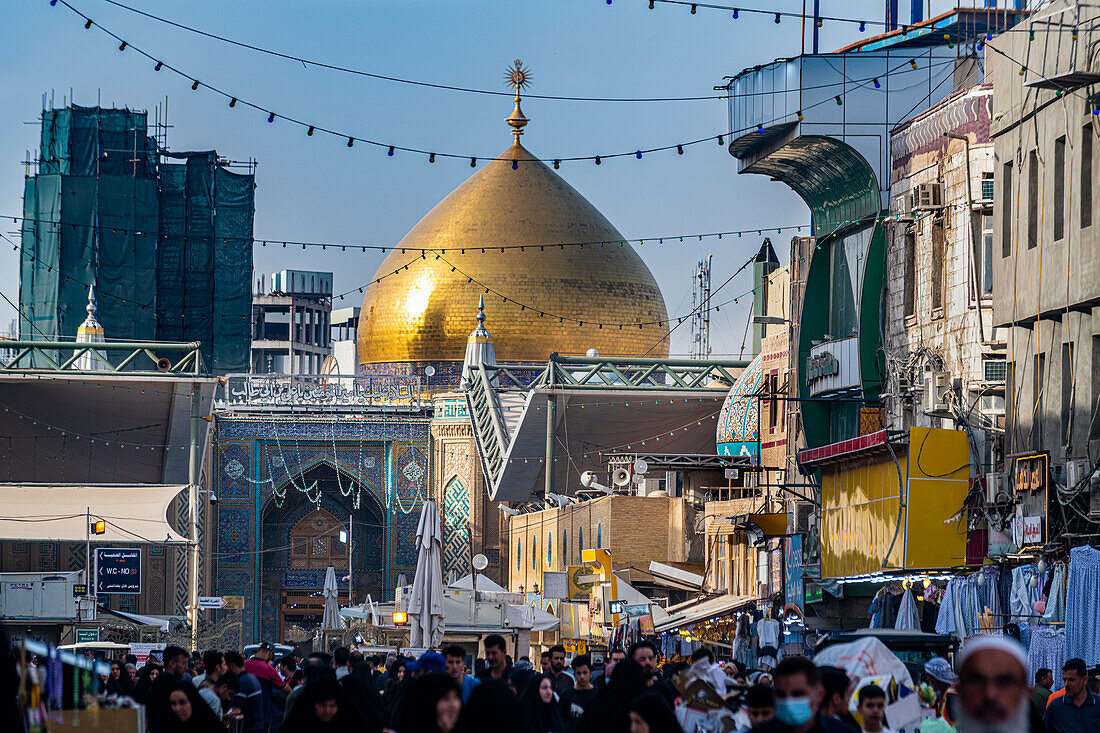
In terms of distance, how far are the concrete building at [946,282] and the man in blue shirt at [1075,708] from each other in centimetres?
794

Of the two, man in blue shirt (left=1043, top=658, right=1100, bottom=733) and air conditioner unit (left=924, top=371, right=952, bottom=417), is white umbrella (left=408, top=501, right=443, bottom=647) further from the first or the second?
man in blue shirt (left=1043, top=658, right=1100, bottom=733)

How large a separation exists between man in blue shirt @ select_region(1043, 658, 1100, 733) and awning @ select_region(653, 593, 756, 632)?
14.1 m

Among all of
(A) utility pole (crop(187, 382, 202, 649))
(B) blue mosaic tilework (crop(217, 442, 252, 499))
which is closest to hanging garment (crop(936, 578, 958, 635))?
(A) utility pole (crop(187, 382, 202, 649))

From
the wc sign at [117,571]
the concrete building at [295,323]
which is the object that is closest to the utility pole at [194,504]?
the wc sign at [117,571]

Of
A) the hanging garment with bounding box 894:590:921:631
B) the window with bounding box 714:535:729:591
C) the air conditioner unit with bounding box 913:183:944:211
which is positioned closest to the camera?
the hanging garment with bounding box 894:590:921:631

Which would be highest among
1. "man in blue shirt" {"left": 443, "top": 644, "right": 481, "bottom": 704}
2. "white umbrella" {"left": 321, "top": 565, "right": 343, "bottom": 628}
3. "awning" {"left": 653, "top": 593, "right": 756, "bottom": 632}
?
"man in blue shirt" {"left": 443, "top": 644, "right": 481, "bottom": 704}

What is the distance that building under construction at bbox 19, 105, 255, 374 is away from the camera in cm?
4481

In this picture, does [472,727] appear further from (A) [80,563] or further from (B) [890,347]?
(A) [80,563]

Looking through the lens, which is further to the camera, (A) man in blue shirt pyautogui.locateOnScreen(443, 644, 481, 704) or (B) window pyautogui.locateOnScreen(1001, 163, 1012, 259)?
(B) window pyautogui.locateOnScreen(1001, 163, 1012, 259)

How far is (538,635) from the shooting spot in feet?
110

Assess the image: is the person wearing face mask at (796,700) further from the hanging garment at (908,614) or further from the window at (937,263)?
the window at (937,263)

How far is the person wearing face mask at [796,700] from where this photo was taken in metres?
4.34

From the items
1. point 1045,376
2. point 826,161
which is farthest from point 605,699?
point 826,161

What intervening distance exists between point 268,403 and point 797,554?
81.3 feet
